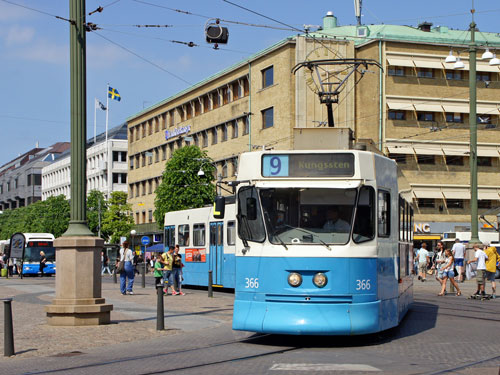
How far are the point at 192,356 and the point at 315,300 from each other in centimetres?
183

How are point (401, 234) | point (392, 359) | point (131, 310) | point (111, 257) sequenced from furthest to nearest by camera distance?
point (111, 257), point (131, 310), point (401, 234), point (392, 359)

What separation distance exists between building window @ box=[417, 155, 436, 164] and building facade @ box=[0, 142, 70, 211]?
82614mm

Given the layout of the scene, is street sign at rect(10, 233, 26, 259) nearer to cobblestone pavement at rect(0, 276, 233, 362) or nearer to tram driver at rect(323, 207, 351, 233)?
cobblestone pavement at rect(0, 276, 233, 362)

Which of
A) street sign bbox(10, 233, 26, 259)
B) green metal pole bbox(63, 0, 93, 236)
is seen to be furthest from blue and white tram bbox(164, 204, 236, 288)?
street sign bbox(10, 233, 26, 259)

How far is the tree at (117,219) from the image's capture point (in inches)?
3219

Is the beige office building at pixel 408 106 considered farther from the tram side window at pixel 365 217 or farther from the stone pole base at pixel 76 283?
the tram side window at pixel 365 217

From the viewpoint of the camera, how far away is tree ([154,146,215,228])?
5684 centimetres

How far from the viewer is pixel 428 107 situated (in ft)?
194

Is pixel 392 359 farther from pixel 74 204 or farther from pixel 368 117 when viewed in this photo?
pixel 368 117

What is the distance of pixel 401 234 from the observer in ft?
48.5

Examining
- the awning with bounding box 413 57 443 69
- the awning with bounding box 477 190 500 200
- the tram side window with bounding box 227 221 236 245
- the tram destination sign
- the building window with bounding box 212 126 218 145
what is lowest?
the tram side window with bounding box 227 221 236 245

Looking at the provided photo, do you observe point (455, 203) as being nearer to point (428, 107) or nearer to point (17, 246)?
point (428, 107)

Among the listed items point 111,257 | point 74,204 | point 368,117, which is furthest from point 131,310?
point 368,117

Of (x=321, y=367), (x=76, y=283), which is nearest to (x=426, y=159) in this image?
(x=76, y=283)
